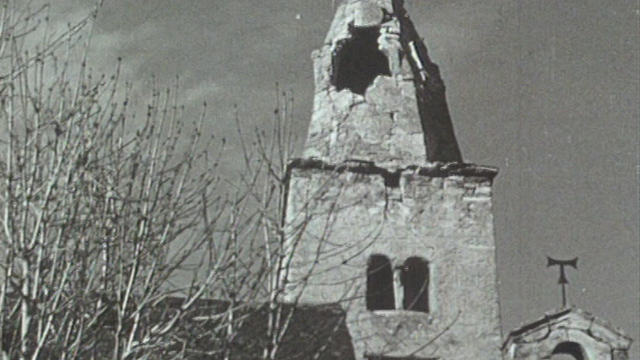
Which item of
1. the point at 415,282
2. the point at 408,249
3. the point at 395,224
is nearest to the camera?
the point at 408,249

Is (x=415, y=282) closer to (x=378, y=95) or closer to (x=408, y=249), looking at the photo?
(x=408, y=249)

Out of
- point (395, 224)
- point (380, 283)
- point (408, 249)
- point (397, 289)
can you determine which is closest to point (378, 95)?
point (395, 224)

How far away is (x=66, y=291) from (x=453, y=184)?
7.30 m

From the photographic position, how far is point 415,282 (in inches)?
567

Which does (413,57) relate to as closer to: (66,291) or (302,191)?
(302,191)

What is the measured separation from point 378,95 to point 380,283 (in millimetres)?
2999

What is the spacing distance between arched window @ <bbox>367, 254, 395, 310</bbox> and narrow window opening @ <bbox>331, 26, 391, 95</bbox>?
321cm

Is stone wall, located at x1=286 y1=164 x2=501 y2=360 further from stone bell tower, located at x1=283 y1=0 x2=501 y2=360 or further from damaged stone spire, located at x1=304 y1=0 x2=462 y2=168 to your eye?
damaged stone spire, located at x1=304 y1=0 x2=462 y2=168

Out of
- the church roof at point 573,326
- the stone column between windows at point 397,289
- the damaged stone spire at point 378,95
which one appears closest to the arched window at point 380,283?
the stone column between windows at point 397,289

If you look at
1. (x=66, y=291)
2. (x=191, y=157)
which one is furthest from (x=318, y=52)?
(x=66, y=291)

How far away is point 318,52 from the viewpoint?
52.2 feet

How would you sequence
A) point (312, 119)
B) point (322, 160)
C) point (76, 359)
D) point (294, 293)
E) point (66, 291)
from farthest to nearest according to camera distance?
point (312, 119), point (322, 160), point (294, 293), point (66, 291), point (76, 359)

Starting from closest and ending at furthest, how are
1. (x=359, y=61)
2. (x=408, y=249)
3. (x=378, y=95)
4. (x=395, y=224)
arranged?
(x=408, y=249) < (x=395, y=224) < (x=378, y=95) < (x=359, y=61)

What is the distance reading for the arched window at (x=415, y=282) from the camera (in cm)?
1405
